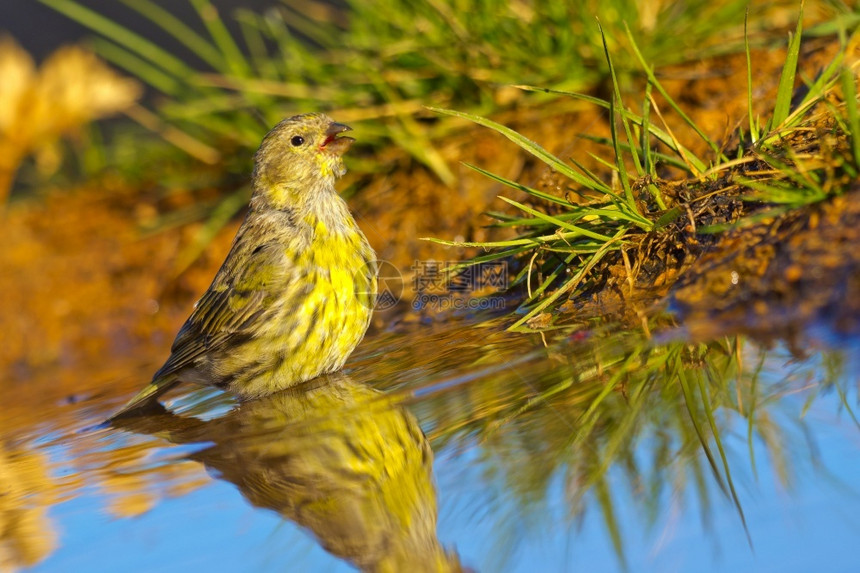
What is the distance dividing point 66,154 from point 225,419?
4496mm

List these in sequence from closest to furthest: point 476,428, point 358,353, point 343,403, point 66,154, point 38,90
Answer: point 476,428
point 343,403
point 358,353
point 38,90
point 66,154

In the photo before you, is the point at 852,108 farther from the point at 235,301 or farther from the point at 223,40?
the point at 223,40

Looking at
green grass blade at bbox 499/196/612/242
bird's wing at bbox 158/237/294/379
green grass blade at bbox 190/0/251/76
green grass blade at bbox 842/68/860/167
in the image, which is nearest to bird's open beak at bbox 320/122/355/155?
bird's wing at bbox 158/237/294/379

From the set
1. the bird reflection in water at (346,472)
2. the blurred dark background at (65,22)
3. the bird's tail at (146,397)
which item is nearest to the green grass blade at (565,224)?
the bird reflection in water at (346,472)

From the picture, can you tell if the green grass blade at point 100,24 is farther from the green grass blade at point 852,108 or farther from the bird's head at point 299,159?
the green grass blade at point 852,108

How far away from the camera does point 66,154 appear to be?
7.15 metres

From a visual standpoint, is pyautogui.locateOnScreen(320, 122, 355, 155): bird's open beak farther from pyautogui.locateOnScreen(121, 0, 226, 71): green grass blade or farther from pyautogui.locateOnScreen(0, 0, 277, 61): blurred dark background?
pyautogui.locateOnScreen(0, 0, 277, 61): blurred dark background

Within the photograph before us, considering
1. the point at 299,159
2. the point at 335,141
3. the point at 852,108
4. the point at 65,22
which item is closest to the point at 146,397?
the point at 299,159

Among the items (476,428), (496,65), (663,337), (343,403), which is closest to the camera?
(476,428)

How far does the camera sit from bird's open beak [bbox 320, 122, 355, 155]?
4148 millimetres

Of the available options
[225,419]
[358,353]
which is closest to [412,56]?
[358,353]

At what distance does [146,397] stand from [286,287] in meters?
0.71

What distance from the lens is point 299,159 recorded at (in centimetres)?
413

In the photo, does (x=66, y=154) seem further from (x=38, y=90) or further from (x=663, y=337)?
(x=663, y=337)
